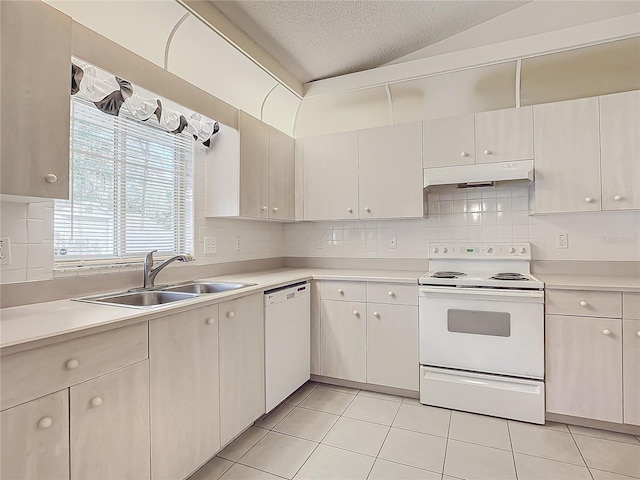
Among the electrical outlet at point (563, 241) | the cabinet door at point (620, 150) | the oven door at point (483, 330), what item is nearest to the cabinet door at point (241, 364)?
the oven door at point (483, 330)

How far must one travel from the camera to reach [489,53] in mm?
2676

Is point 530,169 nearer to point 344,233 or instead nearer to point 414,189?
point 414,189

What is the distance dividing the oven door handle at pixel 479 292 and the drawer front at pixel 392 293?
0.09 metres

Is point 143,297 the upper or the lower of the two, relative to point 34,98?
lower

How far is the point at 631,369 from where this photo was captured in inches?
83.0

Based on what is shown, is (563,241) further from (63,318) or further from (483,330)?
(63,318)

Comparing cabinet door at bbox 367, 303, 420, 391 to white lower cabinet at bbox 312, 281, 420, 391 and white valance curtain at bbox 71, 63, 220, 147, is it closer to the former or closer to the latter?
white lower cabinet at bbox 312, 281, 420, 391

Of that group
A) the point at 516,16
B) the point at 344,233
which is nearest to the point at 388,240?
the point at 344,233

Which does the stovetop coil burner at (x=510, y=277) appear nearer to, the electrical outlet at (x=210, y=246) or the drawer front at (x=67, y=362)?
the electrical outlet at (x=210, y=246)

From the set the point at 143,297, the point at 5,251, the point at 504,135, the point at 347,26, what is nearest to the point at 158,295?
the point at 143,297

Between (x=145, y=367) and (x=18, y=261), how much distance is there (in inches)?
29.8

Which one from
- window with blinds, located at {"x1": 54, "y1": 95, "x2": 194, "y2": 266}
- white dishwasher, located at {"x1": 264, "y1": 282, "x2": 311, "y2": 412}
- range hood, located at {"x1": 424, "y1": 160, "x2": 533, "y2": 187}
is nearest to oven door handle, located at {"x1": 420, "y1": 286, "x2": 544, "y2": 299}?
range hood, located at {"x1": 424, "y1": 160, "x2": 533, "y2": 187}

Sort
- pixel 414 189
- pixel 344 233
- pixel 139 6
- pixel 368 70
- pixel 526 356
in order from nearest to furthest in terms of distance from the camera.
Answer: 1. pixel 139 6
2. pixel 526 356
3. pixel 414 189
4. pixel 368 70
5. pixel 344 233

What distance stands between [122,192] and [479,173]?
7.98 feet
